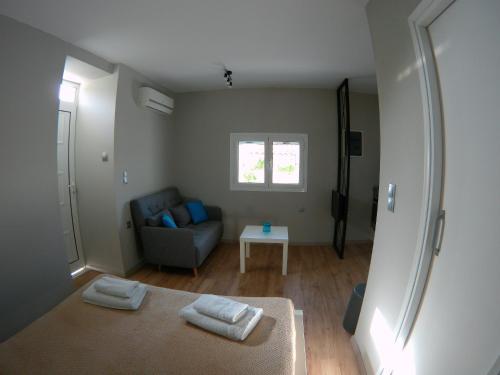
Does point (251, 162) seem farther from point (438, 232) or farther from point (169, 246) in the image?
point (438, 232)

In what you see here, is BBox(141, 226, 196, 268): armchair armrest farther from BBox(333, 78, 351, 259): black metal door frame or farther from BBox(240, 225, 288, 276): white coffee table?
BBox(333, 78, 351, 259): black metal door frame

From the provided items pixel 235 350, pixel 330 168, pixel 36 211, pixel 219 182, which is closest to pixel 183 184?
pixel 219 182

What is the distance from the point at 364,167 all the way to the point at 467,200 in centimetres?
308

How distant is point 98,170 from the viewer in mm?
2697

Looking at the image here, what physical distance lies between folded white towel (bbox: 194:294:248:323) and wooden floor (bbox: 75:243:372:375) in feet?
2.62

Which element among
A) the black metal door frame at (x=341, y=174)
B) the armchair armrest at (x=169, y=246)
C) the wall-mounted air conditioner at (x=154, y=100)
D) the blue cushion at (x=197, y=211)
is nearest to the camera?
the armchair armrest at (x=169, y=246)

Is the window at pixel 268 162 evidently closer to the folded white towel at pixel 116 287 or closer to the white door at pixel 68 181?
the white door at pixel 68 181

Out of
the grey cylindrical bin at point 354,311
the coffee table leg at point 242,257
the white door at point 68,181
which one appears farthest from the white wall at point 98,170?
the grey cylindrical bin at point 354,311

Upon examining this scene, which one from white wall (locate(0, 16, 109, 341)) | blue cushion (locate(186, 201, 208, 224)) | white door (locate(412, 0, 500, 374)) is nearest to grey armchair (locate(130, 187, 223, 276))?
blue cushion (locate(186, 201, 208, 224))

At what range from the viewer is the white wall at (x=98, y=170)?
103 inches

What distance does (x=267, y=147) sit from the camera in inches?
147

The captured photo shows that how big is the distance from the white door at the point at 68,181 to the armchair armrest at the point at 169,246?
2.90 feet

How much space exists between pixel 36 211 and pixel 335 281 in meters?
3.11

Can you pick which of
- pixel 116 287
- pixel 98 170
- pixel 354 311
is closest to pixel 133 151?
pixel 98 170
